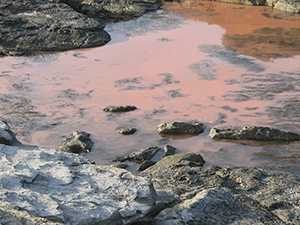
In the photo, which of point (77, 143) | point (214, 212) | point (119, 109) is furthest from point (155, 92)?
point (214, 212)

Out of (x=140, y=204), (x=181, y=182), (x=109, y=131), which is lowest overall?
(x=109, y=131)

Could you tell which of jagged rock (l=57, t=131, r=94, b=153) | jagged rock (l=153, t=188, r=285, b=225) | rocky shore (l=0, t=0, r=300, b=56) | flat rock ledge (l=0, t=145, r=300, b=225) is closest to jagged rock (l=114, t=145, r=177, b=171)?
jagged rock (l=57, t=131, r=94, b=153)

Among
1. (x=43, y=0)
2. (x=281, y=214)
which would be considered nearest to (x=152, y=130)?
(x=281, y=214)

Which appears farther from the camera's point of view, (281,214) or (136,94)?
(136,94)

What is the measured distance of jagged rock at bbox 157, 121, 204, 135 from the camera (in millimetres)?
10211

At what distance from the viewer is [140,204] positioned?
175 inches

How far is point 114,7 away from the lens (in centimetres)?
2083

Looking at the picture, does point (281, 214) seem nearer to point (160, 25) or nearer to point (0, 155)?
point (0, 155)

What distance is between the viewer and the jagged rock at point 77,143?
9438 millimetres

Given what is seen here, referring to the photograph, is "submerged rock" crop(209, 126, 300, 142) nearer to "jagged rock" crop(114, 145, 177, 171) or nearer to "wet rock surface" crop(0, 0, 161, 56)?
"jagged rock" crop(114, 145, 177, 171)

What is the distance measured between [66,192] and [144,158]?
4670 millimetres

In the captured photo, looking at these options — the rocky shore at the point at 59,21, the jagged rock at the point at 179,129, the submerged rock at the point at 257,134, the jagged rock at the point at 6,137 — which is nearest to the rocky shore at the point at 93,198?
the jagged rock at the point at 6,137

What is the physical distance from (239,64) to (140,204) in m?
10.2

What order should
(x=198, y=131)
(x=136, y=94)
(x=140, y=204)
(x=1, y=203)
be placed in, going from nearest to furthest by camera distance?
(x=1, y=203) < (x=140, y=204) < (x=198, y=131) < (x=136, y=94)
